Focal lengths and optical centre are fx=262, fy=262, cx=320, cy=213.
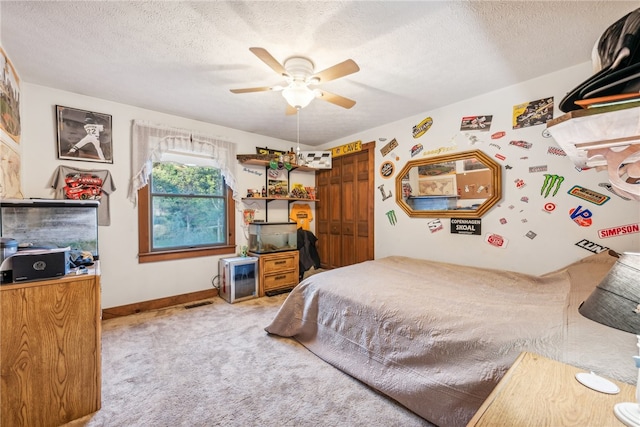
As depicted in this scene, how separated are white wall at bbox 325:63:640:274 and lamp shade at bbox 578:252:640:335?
6.81 feet

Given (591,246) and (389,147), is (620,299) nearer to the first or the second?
(591,246)

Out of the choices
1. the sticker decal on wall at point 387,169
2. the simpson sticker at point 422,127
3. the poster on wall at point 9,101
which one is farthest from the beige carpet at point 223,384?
the simpson sticker at point 422,127

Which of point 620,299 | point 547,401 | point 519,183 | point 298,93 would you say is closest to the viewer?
point 620,299

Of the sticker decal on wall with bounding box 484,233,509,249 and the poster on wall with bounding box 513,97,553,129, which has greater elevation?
the poster on wall with bounding box 513,97,553,129

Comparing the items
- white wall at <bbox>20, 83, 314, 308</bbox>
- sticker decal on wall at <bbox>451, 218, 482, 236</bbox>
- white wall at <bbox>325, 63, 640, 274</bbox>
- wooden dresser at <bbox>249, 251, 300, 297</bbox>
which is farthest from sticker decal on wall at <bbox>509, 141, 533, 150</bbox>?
white wall at <bbox>20, 83, 314, 308</bbox>

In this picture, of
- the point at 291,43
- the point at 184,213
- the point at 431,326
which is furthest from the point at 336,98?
the point at 184,213

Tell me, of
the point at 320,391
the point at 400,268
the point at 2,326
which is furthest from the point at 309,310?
the point at 2,326

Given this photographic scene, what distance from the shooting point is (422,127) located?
10.5ft

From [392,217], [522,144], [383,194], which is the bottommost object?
[392,217]

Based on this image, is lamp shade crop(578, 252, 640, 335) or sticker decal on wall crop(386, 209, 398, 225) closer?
lamp shade crop(578, 252, 640, 335)

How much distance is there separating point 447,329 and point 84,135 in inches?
146

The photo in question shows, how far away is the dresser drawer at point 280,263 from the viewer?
3.68 metres

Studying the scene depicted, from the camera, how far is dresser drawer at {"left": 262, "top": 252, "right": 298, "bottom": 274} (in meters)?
3.68

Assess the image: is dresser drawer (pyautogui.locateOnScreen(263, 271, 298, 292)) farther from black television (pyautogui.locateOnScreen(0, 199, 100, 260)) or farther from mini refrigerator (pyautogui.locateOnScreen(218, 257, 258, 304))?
black television (pyautogui.locateOnScreen(0, 199, 100, 260))
